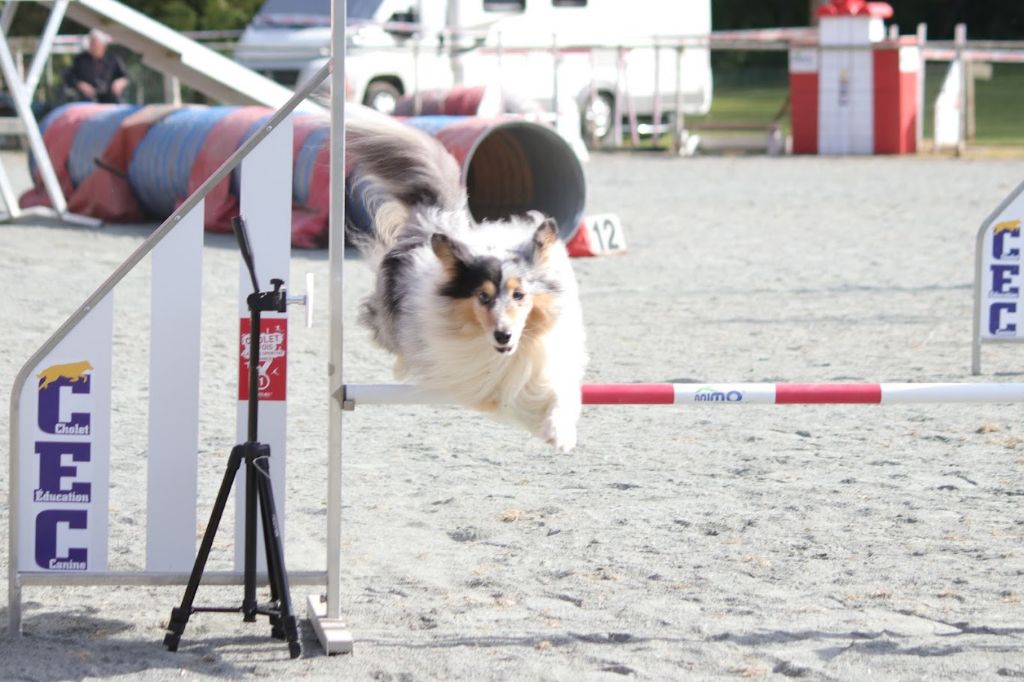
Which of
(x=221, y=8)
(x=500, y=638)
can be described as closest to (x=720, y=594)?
(x=500, y=638)

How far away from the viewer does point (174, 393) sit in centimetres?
393

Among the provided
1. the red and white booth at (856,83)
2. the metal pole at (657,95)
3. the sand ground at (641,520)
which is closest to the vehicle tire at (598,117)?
the metal pole at (657,95)

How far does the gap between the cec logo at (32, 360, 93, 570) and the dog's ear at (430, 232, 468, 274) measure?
1024 millimetres

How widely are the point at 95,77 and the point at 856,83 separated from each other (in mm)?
10545

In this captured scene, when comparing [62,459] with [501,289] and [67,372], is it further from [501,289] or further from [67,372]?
[501,289]

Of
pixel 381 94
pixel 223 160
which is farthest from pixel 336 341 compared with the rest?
pixel 381 94

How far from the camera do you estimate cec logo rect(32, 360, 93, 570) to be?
12.7ft

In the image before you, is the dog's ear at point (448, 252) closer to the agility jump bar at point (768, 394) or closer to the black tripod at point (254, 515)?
the agility jump bar at point (768, 394)

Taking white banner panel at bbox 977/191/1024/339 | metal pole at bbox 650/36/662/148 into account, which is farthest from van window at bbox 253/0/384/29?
white banner panel at bbox 977/191/1024/339

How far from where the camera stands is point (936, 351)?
7.88 meters

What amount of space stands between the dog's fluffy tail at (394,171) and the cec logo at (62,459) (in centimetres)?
147

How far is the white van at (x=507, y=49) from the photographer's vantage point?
21.6 meters

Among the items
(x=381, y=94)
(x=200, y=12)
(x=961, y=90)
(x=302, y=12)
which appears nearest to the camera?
(x=381, y=94)

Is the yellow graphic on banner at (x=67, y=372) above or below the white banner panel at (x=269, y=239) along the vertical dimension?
below
